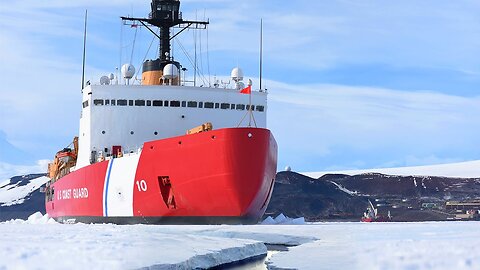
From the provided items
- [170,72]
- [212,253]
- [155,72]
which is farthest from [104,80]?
[212,253]

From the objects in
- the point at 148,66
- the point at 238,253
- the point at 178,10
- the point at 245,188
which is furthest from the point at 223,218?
the point at 178,10

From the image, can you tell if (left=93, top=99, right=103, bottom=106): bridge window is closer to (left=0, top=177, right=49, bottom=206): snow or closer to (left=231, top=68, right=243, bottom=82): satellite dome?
(left=231, top=68, right=243, bottom=82): satellite dome

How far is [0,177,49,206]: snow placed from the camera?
102 m

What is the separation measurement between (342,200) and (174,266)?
62.7m

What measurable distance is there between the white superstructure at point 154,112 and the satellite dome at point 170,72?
155cm

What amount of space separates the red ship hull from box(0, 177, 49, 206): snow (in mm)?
76863

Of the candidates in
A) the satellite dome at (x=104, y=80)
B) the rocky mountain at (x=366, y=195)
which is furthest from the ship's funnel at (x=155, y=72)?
the rocky mountain at (x=366, y=195)

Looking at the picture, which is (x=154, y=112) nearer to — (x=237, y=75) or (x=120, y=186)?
(x=120, y=186)

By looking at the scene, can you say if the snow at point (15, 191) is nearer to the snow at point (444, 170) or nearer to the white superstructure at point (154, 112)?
the snow at point (444, 170)

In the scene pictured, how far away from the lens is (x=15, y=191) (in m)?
111

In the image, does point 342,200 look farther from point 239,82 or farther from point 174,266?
point 174,266

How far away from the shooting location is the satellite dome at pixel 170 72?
108 ft

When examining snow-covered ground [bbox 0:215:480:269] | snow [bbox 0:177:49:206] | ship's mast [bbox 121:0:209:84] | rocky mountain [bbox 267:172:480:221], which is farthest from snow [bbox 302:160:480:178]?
snow-covered ground [bbox 0:215:480:269]

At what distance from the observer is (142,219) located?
89.2 feet
